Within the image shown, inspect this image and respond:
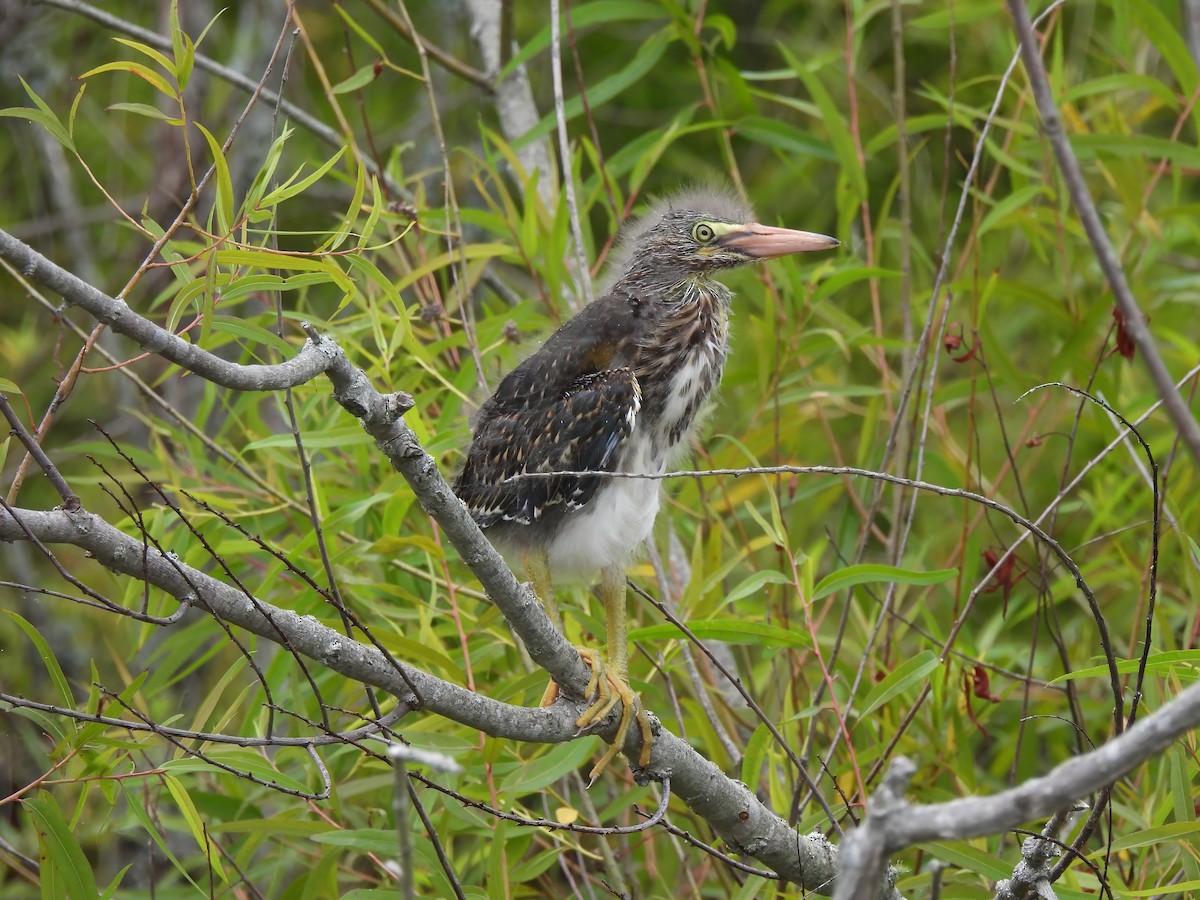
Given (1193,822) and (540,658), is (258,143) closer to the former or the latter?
(540,658)

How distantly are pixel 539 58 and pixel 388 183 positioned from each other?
280 centimetres

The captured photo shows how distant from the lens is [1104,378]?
348cm

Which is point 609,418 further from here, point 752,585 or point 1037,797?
point 1037,797

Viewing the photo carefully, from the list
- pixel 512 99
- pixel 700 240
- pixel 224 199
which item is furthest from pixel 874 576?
pixel 512 99

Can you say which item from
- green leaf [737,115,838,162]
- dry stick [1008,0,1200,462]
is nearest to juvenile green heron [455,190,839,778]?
green leaf [737,115,838,162]

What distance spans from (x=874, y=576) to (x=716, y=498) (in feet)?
3.71

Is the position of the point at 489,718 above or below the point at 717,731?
above

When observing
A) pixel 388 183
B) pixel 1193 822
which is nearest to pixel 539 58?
pixel 388 183

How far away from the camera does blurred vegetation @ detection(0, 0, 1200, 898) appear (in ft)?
8.32

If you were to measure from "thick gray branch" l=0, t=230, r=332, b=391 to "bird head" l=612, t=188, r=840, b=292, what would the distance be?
1.74 metres

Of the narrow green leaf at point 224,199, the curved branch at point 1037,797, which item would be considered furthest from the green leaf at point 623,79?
the curved branch at point 1037,797

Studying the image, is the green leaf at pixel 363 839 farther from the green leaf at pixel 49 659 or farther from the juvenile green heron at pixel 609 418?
the green leaf at pixel 49 659

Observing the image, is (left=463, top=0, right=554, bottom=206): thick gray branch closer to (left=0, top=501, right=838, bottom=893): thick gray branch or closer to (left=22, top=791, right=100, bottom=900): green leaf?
(left=0, top=501, right=838, bottom=893): thick gray branch

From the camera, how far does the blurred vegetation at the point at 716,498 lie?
2.54m
